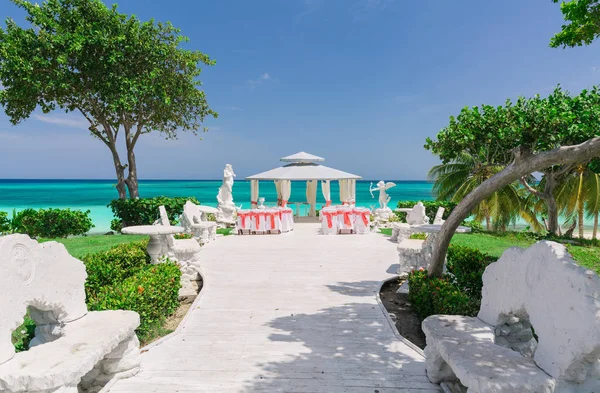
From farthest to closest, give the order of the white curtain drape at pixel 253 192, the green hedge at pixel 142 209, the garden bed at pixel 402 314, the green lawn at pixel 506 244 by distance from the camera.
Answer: the white curtain drape at pixel 253 192 → the green hedge at pixel 142 209 → the green lawn at pixel 506 244 → the garden bed at pixel 402 314

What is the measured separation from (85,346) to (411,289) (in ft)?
14.8

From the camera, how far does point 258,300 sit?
592 centimetres

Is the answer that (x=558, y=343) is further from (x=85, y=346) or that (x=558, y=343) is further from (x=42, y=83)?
Answer: (x=42, y=83)

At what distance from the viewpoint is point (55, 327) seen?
11.2 ft

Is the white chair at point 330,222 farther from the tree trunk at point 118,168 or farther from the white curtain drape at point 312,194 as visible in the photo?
the tree trunk at point 118,168

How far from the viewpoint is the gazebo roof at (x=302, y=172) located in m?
16.3

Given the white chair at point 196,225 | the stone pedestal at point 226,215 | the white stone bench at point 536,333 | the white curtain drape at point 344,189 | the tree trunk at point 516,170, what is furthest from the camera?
the white curtain drape at point 344,189

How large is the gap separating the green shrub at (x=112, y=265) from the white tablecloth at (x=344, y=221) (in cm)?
729

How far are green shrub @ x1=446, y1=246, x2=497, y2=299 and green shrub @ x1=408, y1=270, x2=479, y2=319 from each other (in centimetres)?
26

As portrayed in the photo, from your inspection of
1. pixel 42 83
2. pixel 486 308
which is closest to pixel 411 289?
pixel 486 308

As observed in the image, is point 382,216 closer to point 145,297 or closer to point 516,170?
point 516,170

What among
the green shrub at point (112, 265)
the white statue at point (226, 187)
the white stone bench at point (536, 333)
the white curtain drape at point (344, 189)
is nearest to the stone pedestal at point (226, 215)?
the white statue at point (226, 187)

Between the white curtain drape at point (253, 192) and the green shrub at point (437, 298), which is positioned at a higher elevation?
the white curtain drape at point (253, 192)

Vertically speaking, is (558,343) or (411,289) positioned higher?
(558,343)
